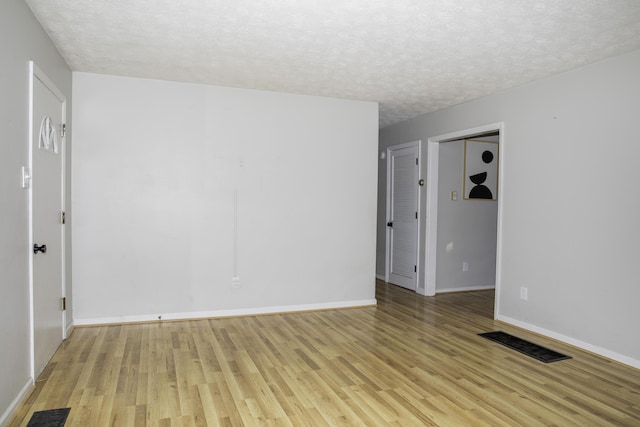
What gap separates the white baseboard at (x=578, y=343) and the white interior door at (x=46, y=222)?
4169 millimetres

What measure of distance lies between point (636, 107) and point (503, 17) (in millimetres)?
1426

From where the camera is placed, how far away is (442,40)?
3143mm

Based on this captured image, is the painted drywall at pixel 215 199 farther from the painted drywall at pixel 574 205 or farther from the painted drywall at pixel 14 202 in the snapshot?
the painted drywall at pixel 574 205

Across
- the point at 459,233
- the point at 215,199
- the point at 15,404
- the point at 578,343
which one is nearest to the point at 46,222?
the point at 15,404

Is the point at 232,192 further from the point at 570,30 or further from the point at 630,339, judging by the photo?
the point at 630,339

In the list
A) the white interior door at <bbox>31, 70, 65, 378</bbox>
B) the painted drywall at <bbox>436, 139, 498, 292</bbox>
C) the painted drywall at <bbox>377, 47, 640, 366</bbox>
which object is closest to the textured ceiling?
the painted drywall at <bbox>377, 47, 640, 366</bbox>

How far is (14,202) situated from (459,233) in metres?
5.15

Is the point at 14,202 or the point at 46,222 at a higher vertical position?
the point at 14,202

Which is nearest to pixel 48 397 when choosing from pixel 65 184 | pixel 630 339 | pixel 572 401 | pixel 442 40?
pixel 65 184

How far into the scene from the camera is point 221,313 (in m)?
4.52

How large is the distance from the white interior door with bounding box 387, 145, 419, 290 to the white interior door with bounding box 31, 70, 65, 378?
427 centimetres

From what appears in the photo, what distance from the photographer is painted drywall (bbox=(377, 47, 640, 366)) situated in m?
3.34

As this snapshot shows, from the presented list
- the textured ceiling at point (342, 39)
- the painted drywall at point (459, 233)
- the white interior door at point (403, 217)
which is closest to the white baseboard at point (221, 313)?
the white interior door at point (403, 217)

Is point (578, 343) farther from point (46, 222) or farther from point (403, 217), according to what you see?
point (46, 222)
